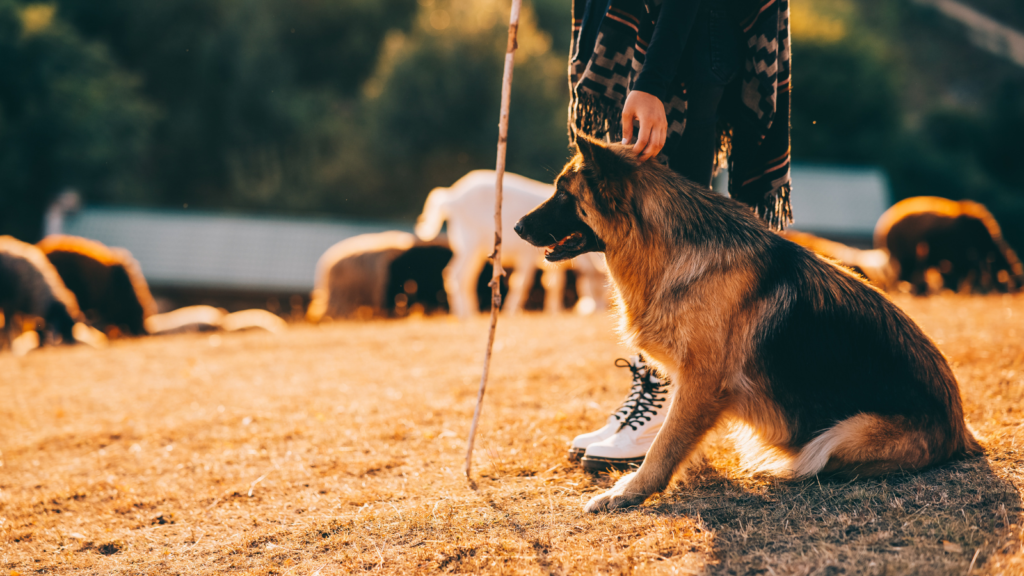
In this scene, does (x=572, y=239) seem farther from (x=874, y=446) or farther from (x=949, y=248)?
(x=949, y=248)

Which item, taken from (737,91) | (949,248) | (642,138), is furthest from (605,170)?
(949,248)

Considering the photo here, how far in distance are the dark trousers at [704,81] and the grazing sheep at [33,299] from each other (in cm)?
825

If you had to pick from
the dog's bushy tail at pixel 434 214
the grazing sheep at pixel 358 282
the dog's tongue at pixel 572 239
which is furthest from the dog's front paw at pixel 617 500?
the grazing sheep at pixel 358 282

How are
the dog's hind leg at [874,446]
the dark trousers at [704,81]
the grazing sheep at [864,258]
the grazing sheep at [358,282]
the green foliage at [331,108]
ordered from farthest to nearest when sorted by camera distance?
1. the green foliage at [331,108]
2. the grazing sheep at [358,282]
3. the grazing sheep at [864,258]
4. the dark trousers at [704,81]
5. the dog's hind leg at [874,446]

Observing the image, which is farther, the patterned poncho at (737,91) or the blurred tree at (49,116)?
the blurred tree at (49,116)

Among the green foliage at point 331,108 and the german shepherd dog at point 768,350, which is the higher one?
the green foliage at point 331,108

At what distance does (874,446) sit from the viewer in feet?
6.55

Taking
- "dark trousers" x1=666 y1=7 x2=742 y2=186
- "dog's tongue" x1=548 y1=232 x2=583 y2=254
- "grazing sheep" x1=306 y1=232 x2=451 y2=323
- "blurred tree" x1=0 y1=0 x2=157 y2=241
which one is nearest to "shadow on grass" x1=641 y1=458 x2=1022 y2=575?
"dog's tongue" x1=548 y1=232 x2=583 y2=254

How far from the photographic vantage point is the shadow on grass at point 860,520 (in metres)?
1.57

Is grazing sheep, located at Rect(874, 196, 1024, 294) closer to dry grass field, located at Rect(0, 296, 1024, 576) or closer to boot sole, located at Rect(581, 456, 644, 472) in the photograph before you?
dry grass field, located at Rect(0, 296, 1024, 576)

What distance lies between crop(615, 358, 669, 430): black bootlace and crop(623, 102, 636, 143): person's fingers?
86 centimetres

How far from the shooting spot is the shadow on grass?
157cm

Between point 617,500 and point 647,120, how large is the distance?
Answer: 1200 millimetres

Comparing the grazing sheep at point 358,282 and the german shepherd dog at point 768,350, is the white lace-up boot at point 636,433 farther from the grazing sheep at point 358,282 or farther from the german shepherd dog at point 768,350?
the grazing sheep at point 358,282
